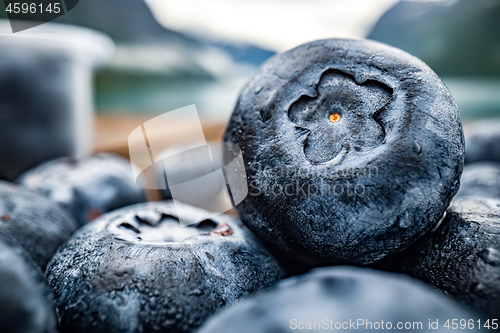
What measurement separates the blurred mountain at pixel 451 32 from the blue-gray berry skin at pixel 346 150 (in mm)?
2716

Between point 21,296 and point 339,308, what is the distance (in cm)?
31

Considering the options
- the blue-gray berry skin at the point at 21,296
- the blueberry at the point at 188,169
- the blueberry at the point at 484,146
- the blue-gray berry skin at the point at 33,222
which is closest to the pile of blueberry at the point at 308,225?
the blue-gray berry skin at the point at 21,296

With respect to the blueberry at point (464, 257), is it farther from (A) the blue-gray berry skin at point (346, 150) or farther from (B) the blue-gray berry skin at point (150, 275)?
(B) the blue-gray berry skin at point (150, 275)

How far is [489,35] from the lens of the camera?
3.02 meters

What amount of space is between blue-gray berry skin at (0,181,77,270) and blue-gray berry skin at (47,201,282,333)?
0.13 m

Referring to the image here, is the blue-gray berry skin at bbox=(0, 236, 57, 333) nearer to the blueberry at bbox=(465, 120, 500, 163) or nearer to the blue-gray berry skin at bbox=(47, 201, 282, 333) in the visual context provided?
the blue-gray berry skin at bbox=(47, 201, 282, 333)

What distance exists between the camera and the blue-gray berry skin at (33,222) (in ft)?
2.13

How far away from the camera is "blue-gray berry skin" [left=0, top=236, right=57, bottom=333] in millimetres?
349

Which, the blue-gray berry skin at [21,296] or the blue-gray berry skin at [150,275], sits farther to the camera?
the blue-gray berry skin at [150,275]

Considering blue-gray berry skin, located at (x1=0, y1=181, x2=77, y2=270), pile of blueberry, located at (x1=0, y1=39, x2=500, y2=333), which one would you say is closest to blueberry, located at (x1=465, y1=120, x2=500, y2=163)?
pile of blueberry, located at (x1=0, y1=39, x2=500, y2=333)

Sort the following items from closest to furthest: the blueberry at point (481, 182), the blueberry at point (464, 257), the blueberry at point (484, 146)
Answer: the blueberry at point (464, 257) < the blueberry at point (481, 182) < the blueberry at point (484, 146)

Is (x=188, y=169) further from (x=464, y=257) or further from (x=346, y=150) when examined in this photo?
(x=464, y=257)

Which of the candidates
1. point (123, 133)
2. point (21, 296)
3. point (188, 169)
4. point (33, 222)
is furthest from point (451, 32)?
point (21, 296)

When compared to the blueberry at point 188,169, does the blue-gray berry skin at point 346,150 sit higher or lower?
higher
